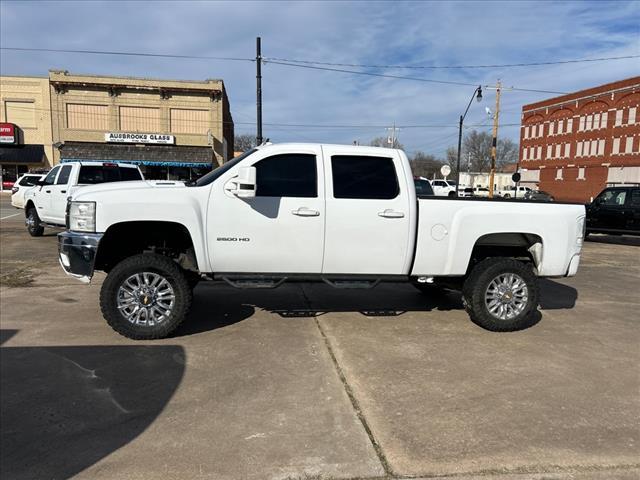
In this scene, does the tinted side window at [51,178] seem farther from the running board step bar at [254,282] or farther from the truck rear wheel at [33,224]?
the running board step bar at [254,282]

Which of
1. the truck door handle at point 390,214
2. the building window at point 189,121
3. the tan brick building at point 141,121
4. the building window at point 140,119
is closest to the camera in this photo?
the truck door handle at point 390,214

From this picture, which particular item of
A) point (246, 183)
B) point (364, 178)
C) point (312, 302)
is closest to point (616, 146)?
point (312, 302)

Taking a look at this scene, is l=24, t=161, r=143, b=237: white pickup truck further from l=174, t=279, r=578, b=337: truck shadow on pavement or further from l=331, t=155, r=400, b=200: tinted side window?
l=331, t=155, r=400, b=200: tinted side window

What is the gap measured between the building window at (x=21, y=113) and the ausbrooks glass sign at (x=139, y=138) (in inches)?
271

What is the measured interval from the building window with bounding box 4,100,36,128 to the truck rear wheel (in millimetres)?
34295

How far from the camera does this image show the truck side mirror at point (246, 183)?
4938 millimetres

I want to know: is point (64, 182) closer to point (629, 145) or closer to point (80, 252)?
point (80, 252)

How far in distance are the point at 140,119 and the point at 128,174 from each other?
3240cm

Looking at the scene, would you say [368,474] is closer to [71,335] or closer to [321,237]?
[321,237]

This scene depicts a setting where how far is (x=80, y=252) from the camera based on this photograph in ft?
16.8

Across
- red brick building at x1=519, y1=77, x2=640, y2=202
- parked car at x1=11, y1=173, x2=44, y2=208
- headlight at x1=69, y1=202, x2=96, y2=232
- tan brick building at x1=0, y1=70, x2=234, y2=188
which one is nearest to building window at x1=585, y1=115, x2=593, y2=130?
red brick building at x1=519, y1=77, x2=640, y2=202

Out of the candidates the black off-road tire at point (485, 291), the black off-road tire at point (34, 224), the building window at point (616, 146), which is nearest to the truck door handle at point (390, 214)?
the black off-road tire at point (485, 291)

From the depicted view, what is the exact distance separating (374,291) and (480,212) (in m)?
2.61

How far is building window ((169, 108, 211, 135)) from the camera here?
141 ft
